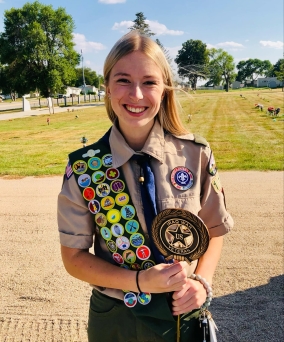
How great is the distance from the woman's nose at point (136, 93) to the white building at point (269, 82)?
108 metres

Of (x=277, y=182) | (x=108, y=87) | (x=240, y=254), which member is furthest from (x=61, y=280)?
(x=277, y=182)

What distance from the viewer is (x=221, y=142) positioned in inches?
451

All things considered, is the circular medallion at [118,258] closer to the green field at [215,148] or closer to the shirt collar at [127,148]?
the shirt collar at [127,148]

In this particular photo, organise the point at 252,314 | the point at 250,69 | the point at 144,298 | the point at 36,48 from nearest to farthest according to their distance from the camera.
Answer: the point at 144,298, the point at 252,314, the point at 36,48, the point at 250,69

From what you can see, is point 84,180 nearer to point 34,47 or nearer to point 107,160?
point 107,160

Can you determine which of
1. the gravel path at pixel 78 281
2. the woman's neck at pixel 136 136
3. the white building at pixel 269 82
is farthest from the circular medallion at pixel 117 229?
the white building at pixel 269 82

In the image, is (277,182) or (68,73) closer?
(277,182)

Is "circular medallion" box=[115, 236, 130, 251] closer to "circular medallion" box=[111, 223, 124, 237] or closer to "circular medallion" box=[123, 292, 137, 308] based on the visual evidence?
"circular medallion" box=[111, 223, 124, 237]

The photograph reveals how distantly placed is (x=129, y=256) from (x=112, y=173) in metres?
0.34

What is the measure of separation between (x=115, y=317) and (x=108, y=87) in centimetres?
98

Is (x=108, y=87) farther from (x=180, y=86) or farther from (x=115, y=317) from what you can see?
(x=115, y=317)

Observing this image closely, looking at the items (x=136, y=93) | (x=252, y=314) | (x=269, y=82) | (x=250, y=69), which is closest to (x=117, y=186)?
(x=136, y=93)

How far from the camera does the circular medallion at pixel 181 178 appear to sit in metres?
1.46

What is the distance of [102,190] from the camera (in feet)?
4.79
